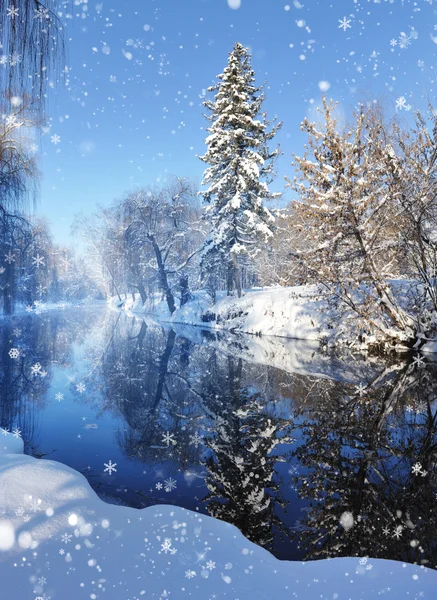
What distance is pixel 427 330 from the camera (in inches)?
511

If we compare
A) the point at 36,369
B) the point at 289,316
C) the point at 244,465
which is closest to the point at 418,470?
the point at 244,465

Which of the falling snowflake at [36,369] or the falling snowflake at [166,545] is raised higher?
the falling snowflake at [166,545]

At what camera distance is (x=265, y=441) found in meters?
5.43

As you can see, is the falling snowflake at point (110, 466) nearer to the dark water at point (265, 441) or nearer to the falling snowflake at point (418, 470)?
the dark water at point (265, 441)

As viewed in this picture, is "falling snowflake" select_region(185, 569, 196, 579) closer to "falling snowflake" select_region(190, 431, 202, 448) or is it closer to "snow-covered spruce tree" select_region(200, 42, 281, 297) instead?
"falling snowflake" select_region(190, 431, 202, 448)

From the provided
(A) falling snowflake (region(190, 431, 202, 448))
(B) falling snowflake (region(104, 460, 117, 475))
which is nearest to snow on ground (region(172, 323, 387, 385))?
(A) falling snowflake (region(190, 431, 202, 448))

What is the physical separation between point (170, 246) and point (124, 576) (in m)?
30.4

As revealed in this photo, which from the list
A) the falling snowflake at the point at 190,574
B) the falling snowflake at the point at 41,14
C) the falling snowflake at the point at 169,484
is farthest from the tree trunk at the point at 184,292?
the falling snowflake at the point at 190,574

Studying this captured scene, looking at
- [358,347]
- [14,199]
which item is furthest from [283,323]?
[14,199]

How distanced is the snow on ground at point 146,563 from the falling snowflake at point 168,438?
245 centimetres

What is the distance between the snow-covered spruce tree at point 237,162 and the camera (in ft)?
74.5

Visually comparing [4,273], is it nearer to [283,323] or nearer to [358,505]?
[283,323]

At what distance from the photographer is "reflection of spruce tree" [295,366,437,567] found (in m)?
3.07

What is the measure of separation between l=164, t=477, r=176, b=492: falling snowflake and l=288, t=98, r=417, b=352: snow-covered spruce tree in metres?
10.4
